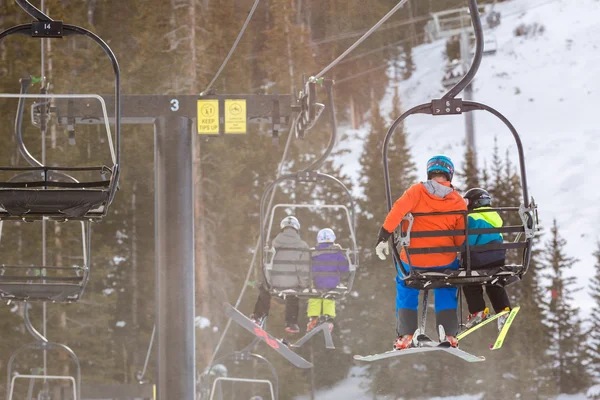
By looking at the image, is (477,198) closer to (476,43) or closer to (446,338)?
(446,338)

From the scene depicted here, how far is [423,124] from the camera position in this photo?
28750 millimetres

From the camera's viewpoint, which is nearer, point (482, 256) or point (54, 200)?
point (54, 200)

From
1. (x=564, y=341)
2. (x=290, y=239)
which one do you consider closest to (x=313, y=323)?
(x=290, y=239)

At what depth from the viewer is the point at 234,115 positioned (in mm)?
6824

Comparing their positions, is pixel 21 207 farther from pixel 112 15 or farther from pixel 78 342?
pixel 112 15

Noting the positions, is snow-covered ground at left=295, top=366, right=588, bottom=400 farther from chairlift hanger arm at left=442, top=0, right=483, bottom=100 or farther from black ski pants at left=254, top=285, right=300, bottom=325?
chairlift hanger arm at left=442, top=0, right=483, bottom=100

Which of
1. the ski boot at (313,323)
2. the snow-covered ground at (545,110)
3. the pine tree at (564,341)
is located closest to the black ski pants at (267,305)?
the ski boot at (313,323)

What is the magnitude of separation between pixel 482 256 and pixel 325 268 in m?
2.88

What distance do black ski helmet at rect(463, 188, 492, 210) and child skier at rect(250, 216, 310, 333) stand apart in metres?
1.82

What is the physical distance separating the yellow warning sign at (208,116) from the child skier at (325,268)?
1230 mm

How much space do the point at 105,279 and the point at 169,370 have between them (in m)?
12.1

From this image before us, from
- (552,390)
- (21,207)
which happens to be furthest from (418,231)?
(552,390)

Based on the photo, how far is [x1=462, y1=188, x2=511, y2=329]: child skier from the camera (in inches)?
191

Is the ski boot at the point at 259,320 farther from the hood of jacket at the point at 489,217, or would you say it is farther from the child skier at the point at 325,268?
the hood of jacket at the point at 489,217
